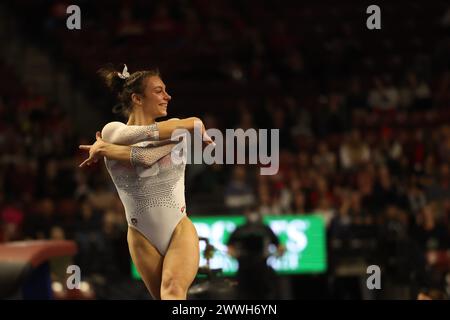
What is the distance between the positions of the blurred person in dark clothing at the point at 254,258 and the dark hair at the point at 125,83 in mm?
3426

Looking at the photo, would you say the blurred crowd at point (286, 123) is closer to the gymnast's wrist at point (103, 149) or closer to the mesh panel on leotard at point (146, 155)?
the mesh panel on leotard at point (146, 155)

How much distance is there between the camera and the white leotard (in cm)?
435

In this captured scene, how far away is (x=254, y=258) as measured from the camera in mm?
8266

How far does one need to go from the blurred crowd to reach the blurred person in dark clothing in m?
1.64

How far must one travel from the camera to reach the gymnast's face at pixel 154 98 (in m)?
4.46

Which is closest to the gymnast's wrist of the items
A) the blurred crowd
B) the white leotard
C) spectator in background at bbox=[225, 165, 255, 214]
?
the white leotard

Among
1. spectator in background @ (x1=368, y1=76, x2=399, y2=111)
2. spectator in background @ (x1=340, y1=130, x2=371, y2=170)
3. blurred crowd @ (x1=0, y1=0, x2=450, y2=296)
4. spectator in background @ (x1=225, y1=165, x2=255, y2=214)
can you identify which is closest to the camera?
blurred crowd @ (x1=0, y1=0, x2=450, y2=296)

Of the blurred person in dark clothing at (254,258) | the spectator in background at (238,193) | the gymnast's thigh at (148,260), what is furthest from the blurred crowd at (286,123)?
the gymnast's thigh at (148,260)

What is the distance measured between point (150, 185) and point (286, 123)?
8037 mm

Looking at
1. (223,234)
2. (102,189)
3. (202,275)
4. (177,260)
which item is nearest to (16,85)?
(102,189)

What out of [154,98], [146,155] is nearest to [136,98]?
[154,98]

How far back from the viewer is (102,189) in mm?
11461

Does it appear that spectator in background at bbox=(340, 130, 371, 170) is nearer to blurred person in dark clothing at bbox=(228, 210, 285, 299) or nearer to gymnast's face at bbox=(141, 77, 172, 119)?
blurred person in dark clothing at bbox=(228, 210, 285, 299)
